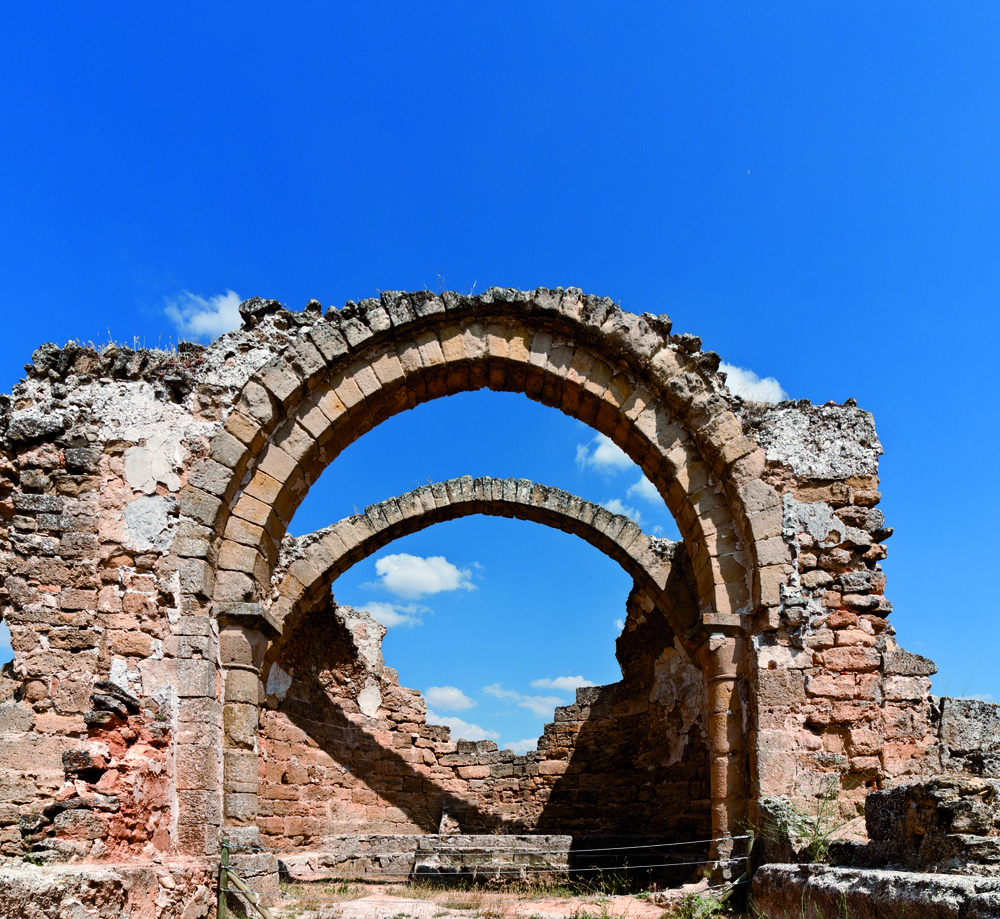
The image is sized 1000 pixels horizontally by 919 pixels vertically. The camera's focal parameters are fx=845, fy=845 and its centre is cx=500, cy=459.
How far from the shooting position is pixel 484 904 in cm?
686

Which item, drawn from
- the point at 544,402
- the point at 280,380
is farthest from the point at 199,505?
the point at 544,402

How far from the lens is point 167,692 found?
5738mm

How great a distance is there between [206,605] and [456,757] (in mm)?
7417

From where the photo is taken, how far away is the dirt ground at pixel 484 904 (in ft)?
18.4

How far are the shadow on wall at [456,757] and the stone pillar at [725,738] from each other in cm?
361

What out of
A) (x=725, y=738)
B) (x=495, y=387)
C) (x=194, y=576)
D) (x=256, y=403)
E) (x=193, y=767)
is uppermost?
(x=495, y=387)

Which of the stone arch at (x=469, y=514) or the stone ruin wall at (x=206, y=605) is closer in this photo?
the stone ruin wall at (x=206, y=605)

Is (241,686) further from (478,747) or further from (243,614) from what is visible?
(478,747)

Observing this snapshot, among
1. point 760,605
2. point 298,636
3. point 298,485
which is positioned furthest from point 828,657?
point 298,636

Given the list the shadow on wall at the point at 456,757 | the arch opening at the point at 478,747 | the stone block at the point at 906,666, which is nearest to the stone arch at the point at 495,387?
the stone block at the point at 906,666

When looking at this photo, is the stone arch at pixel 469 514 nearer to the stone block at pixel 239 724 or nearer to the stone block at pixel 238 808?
the stone block at pixel 239 724

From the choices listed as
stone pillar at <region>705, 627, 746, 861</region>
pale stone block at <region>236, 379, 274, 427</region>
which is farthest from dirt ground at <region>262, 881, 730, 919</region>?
pale stone block at <region>236, 379, 274, 427</region>

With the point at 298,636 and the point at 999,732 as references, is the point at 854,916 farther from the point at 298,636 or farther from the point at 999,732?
the point at 298,636

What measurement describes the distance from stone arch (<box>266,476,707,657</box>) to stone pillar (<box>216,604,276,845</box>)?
205cm
